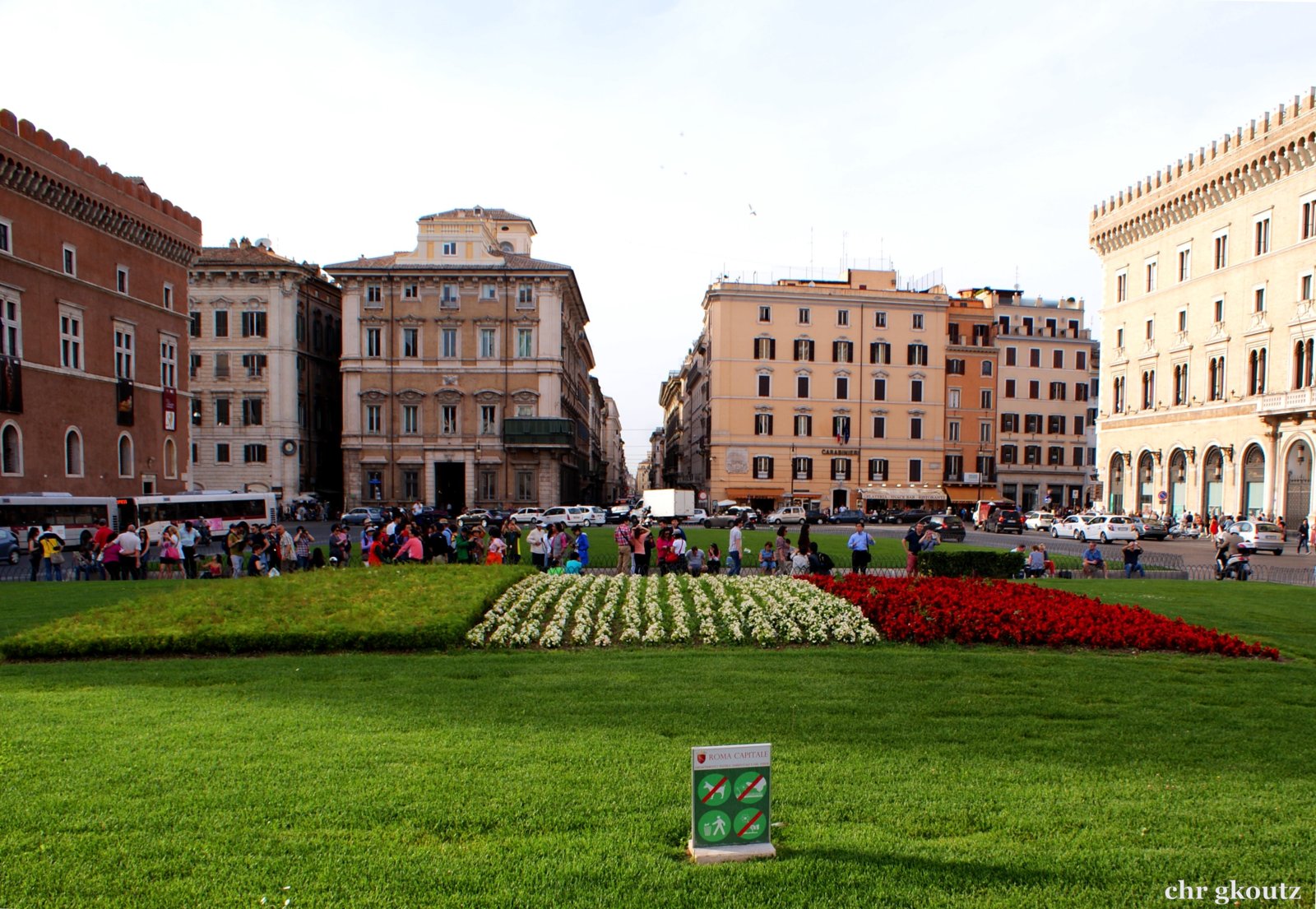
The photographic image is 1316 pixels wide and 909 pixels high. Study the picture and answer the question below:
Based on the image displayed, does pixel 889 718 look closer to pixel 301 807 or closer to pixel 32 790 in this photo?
pixel 301 807

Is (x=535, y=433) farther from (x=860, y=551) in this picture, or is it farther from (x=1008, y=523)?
(x=860, y=551)

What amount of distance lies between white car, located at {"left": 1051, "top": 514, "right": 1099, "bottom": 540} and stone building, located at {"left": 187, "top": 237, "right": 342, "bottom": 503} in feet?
173

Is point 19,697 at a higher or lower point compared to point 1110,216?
lower

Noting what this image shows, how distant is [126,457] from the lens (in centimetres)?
4503

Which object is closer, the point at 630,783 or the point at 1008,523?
the point at 630,783

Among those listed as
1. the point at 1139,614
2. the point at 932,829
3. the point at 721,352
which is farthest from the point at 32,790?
the point at 721,352

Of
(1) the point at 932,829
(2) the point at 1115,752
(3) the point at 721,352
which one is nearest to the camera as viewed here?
(1) the point at 932,829

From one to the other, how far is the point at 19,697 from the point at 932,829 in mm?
9644

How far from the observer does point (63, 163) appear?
3906 cm

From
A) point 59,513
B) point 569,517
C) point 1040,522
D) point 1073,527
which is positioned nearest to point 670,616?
point 59,513

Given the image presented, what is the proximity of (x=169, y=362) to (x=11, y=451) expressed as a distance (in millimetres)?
13755

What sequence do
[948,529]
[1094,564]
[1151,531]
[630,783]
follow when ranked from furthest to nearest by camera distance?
[1151,531]
[948,529]
[1094,564]
[630,783]

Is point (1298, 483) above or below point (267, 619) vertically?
above

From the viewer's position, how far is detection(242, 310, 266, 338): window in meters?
61.3
